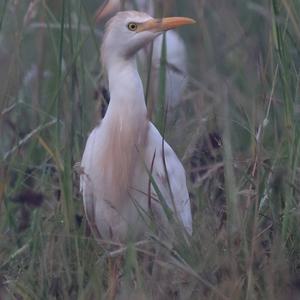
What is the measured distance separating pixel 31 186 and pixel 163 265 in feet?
4.28

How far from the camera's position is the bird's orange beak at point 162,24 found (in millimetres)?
3570

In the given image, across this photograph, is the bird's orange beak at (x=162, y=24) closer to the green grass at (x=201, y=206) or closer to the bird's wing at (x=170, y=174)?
the green grass at (x=201, y=206)

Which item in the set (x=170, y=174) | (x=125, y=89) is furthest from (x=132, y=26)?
(x=170, y=174)

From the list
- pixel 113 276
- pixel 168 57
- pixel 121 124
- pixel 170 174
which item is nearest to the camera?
pixel 113 276

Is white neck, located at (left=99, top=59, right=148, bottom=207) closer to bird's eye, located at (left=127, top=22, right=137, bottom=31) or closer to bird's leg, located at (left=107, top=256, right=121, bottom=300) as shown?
bird's eye, located at (left=127, top=22, right=137, bottom=31)

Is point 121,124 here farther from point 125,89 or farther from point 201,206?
point 201,206

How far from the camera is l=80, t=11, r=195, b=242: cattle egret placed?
11.6 feet

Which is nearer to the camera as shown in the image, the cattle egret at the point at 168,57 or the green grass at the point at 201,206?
the green grass at the point at 201,206

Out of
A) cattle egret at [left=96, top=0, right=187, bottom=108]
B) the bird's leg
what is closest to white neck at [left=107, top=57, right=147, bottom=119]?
cattle egret at [left=96, top=0, right=187, bottom=108]

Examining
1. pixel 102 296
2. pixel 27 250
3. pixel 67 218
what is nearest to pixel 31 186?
pixel 27 250

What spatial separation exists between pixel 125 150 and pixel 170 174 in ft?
0.62

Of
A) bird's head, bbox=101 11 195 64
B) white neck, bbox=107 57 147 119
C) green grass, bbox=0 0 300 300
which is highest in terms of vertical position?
bird's head, bbox=101 11 195 64

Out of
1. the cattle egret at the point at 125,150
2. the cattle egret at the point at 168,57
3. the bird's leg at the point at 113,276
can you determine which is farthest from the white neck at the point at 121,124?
the bird's leg at the point at 113,276

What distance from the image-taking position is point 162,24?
3600 mm
